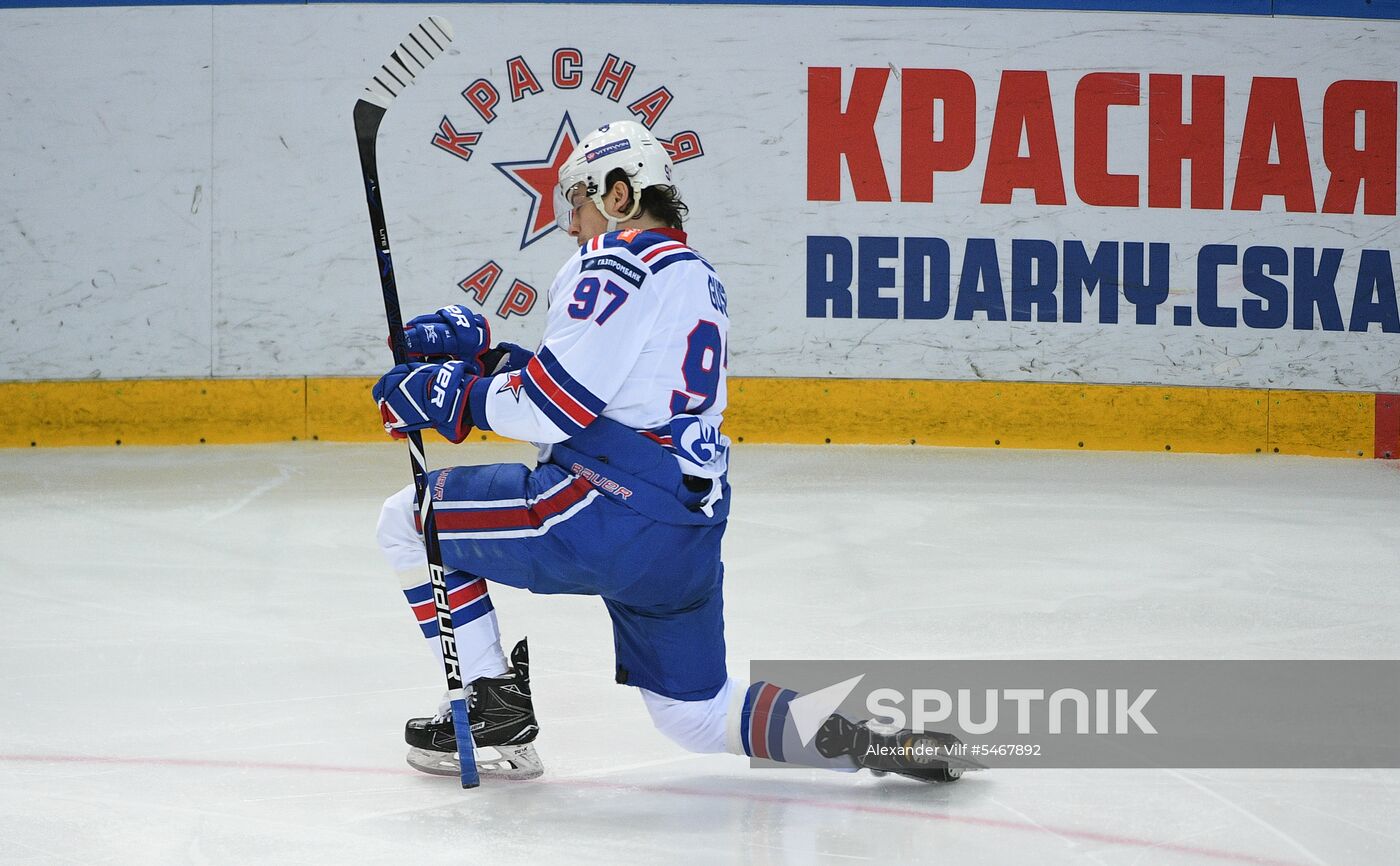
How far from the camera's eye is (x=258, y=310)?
6.76m

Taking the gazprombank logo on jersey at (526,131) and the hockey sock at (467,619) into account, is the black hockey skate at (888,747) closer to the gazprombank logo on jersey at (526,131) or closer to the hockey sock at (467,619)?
the hockey sock at (467,619)

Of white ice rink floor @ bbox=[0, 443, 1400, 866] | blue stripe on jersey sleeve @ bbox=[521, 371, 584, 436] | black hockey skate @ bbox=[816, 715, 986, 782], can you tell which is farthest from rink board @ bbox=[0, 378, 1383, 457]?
blue stripe on jersey sleeve @ bbox=[521, 371, 584, 436]

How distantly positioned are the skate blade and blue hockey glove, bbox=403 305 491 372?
0.61m

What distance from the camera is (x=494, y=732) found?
99.2 inches

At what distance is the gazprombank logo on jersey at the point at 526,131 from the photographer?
6.80m

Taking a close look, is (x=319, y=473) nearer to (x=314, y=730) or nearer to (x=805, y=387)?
(x=805, y=387)

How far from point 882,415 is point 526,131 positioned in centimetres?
187

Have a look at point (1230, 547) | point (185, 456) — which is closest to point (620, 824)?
point (1230, 547)

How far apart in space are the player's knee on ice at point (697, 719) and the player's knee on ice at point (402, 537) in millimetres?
406

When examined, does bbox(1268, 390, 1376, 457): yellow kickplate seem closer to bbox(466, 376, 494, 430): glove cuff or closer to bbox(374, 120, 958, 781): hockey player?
bbox(374, 120, 958, 781): hockey player
